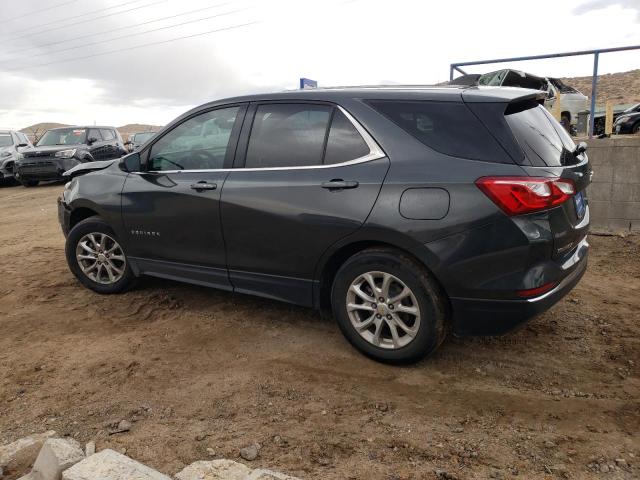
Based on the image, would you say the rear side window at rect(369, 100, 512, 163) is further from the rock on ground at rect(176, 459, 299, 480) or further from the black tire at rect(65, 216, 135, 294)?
the black tire at rect(65, 216, 135, 294)

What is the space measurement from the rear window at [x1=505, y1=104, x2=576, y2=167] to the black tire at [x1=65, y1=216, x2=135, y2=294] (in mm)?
3447

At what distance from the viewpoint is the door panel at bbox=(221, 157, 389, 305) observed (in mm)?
3348

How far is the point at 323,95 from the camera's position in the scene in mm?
3680

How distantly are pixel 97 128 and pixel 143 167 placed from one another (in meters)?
13.4

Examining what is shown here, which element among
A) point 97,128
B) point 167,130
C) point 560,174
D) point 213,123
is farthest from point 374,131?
point 97,128

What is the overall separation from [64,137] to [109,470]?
51.5 feet

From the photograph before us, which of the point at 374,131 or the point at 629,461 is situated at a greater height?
the point at 374,131

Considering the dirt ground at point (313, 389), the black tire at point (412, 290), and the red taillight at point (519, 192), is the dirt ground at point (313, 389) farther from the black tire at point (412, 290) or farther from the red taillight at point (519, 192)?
the red taillight at point (519, 192)

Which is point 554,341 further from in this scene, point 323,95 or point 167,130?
point 167,130

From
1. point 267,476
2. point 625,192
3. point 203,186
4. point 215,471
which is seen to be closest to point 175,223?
point 203,186

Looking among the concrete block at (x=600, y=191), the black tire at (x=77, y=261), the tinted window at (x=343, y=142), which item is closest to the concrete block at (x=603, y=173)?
the concrete block at (x=600, y=191)

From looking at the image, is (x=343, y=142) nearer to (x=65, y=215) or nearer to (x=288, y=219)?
(x=288, y=219)

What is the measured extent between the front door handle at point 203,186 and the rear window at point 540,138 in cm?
213

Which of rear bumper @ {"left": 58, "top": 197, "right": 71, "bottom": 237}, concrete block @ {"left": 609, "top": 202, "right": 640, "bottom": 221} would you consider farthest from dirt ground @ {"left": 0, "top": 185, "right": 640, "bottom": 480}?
concrete block @ {"left": 609, "top": 202, "right": 640, "bottom": 221}
